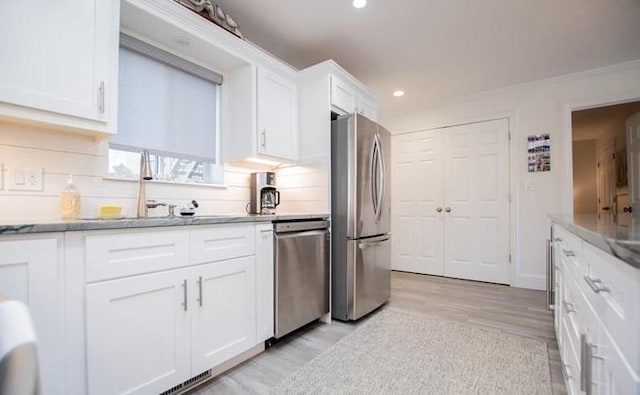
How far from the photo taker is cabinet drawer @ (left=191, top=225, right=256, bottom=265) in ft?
5.28

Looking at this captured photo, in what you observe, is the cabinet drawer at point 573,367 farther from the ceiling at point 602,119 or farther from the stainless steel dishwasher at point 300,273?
the ceiling at point 602,119

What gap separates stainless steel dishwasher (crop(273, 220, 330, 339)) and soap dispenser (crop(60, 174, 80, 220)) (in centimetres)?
111

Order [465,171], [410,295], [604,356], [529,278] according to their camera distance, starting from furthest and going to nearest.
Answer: [465,171] < [529,278] < [410,295] < [604,356]

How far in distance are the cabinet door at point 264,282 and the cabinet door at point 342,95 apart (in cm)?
134

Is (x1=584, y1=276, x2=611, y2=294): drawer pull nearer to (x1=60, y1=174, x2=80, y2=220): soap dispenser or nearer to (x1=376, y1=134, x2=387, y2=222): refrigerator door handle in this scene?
(x1=376, y1=134, x2=387, y2=222): refrigerator door handle

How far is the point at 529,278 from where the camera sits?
3562mm

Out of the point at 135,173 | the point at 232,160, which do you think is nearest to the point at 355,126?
the point at 232,160

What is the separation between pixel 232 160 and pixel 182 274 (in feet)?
3.96

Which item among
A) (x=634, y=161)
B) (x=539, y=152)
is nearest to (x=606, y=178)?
(x=634, y=161)

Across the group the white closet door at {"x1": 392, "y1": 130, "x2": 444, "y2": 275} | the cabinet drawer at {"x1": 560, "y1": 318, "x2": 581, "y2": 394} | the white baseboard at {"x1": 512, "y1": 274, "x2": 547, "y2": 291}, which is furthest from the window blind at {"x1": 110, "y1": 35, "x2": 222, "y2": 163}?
the white baseboard at {"x1": 512, "y1": 274, "x2": 547, "y2": 291}

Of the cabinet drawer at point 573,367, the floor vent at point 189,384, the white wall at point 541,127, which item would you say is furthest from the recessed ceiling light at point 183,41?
the white wall at point 541,127

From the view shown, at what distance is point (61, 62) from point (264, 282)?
5.20 ft

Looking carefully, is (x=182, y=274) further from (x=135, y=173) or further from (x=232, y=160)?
(x=232, y=160)

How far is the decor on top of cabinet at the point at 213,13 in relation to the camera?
197 centimetres
